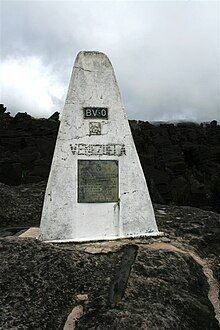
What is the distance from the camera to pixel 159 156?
31812 millimetres

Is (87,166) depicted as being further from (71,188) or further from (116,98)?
(116,98)

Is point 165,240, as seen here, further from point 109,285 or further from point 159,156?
point 159,156

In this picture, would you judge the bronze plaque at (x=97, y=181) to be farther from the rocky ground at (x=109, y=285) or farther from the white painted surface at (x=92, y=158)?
the rocky ground at (x=109, y=285)

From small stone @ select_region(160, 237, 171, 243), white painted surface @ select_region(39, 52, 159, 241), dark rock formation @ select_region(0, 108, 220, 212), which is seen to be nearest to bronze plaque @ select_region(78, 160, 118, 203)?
white painted surface @ select_region(39, 52, 159, 241)

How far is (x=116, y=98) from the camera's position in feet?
26.3

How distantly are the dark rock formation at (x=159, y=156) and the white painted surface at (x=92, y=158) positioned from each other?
12.0m

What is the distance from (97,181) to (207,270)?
2.21 m

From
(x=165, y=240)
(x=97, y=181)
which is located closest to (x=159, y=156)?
(x=165, y=240)

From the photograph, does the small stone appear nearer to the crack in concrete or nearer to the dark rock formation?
the crack in concrete

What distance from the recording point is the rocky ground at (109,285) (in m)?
5.47

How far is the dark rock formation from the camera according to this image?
23.3 meters

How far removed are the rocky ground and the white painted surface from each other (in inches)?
11.6

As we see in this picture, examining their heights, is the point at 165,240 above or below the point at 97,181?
below

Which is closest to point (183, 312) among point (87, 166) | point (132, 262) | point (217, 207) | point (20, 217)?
point (132, 262)
